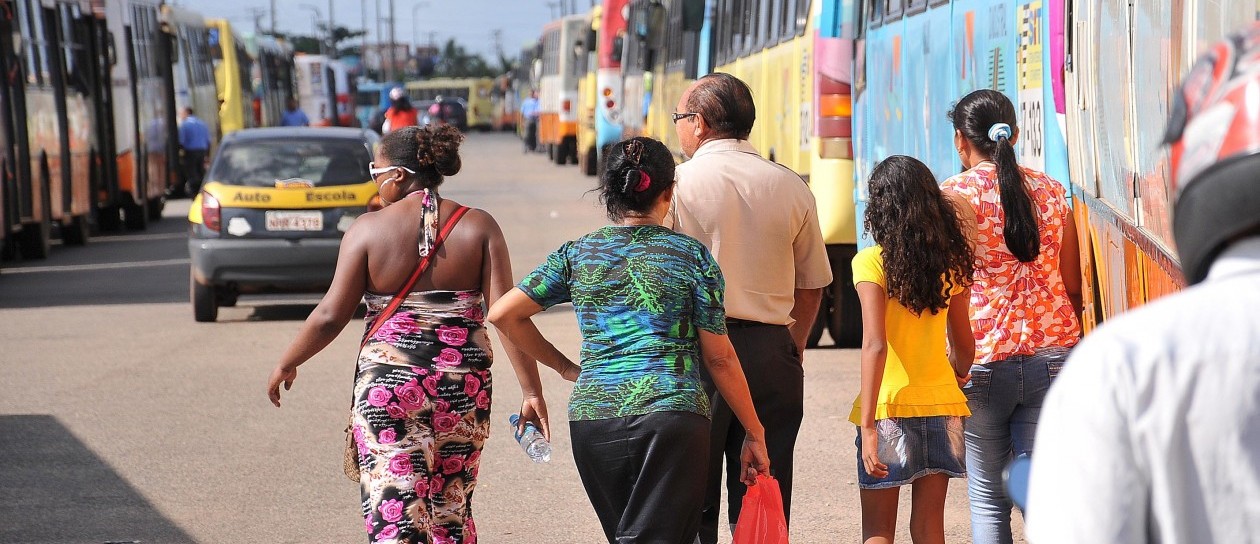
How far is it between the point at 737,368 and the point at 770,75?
9.25 m

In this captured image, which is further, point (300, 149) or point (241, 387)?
point (300, 149)

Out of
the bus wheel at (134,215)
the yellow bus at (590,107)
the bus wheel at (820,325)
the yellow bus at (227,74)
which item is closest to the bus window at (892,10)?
the bus wheel at (820,325)

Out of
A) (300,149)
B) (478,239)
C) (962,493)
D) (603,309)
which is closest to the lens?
(603,309)

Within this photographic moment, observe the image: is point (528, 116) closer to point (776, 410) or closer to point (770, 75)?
point (770, 75)

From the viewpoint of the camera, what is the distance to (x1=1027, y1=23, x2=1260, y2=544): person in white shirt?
1.40m

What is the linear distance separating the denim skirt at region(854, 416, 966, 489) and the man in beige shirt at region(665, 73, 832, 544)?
0.32 metres

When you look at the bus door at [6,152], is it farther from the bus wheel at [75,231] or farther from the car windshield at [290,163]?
the car windshield at [290,163]

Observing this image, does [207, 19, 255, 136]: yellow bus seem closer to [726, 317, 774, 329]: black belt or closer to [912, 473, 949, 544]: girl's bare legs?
[726, 317, 774, 329]: black belt

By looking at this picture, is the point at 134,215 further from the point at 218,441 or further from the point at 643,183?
the point at 643,183

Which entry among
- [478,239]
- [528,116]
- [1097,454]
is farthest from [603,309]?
[528,116]

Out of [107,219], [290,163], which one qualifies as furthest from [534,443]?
[107,219]

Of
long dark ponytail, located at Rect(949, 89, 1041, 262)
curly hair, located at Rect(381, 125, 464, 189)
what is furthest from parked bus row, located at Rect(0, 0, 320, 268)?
long dark ponytail, located at Rect(949, 89, 1041, 262)

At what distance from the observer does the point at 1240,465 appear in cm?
142

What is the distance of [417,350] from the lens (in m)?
4.59
